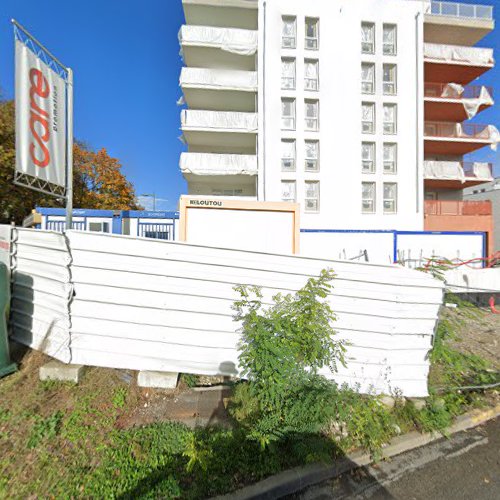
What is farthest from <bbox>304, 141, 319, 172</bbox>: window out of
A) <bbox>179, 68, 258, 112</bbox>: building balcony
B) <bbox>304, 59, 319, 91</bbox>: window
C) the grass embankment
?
the grass embankment

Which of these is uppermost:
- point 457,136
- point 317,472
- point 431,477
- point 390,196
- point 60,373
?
point 457,136

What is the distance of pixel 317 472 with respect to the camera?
88.7 inches

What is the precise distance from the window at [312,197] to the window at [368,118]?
16.1 ft

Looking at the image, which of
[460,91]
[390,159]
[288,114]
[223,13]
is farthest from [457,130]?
[223,13]

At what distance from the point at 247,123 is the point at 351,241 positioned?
1006cm

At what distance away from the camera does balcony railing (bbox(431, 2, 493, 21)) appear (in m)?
18.0

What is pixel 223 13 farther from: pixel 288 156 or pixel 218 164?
pixel 288 156

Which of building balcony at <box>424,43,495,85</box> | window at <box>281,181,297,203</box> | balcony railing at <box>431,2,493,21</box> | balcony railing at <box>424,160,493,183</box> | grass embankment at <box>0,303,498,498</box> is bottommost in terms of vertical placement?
grass embankment at <box>0,303,498,498</box>

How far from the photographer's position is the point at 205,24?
58.1ft

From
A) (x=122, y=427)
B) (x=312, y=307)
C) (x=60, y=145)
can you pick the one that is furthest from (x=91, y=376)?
(x=60, y=145)

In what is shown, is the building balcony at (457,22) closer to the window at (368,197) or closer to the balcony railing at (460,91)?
the balcony railing at (460,91)

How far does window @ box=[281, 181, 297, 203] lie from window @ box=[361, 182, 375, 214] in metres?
4.48

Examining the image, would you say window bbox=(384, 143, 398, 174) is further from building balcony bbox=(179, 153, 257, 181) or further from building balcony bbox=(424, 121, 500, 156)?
building balcony bbox=(179, 153, 257, 181)

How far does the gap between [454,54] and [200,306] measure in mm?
24185
